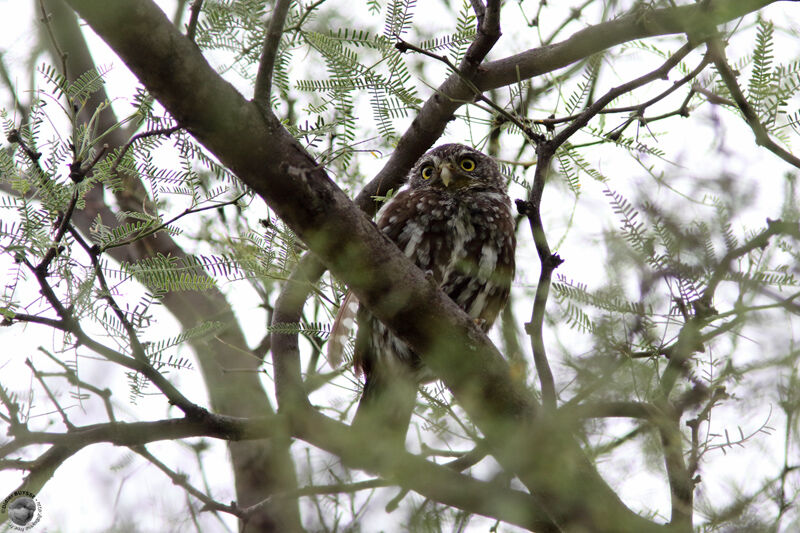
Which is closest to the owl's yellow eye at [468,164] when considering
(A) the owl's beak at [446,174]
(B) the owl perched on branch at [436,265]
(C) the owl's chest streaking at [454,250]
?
(A) the owl's beak at [446,174]

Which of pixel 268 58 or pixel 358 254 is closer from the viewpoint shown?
pixel 268 58

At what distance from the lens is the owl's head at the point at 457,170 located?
16.6 ft

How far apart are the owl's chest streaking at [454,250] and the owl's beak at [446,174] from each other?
0.73ft

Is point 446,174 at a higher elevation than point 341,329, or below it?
higher

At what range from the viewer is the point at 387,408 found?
13.0 ft

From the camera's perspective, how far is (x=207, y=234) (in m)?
5.25

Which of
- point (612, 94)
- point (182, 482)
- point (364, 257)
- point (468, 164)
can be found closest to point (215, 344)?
point (468, 164)

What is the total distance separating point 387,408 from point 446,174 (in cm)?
172

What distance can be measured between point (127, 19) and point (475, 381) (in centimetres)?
185

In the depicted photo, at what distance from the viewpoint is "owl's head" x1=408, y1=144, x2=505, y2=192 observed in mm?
5047

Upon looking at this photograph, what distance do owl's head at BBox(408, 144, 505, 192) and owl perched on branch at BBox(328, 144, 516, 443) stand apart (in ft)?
0.79

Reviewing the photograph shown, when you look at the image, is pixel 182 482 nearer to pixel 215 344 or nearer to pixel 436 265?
pixel 436 265

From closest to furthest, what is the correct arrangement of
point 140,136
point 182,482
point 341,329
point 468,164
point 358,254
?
point 140,136 → point 358,254 → point 182,482 → point 341,329 → point 468,164

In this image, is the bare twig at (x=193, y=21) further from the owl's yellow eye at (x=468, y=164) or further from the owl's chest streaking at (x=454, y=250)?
the owl's yellow eye at (x=468, y=164)
